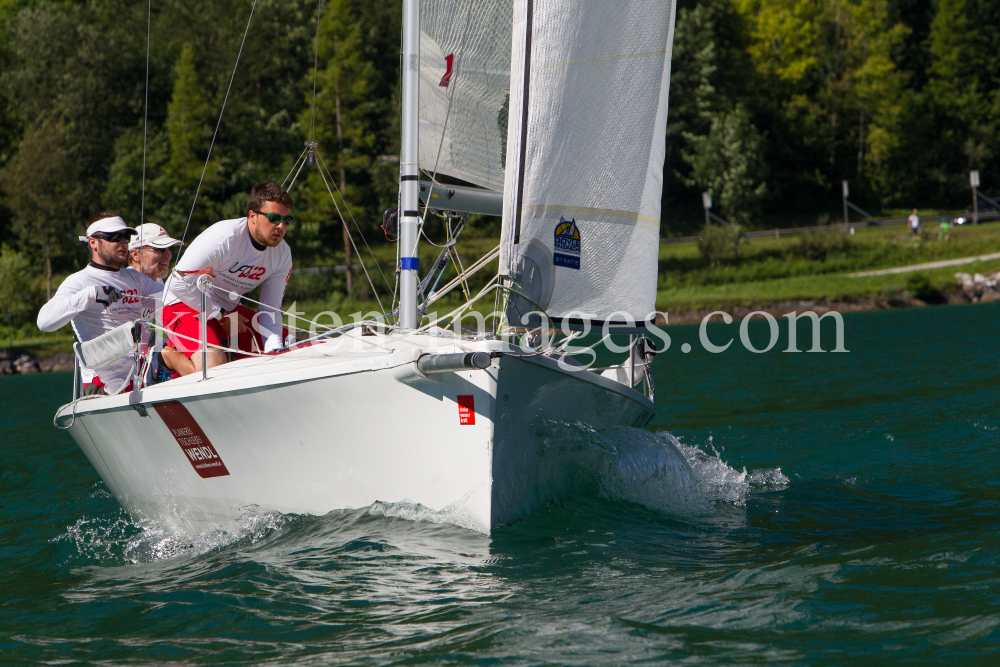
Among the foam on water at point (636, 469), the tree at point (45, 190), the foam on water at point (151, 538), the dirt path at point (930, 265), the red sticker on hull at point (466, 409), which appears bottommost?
the foam on water at point (151, 538)

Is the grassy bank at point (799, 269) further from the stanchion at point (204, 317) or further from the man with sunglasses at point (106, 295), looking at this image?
the stanchion at point (204, 317)

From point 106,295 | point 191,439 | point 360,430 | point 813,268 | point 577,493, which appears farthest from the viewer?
point 813,268

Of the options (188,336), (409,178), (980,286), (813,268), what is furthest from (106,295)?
(813,268)

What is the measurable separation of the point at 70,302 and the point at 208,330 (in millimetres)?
975

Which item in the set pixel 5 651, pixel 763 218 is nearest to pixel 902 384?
pixel 5 651

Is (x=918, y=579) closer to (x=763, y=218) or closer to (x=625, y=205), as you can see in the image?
(x=625, y=205)

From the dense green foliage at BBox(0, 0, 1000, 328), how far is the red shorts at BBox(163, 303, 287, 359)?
21.7m

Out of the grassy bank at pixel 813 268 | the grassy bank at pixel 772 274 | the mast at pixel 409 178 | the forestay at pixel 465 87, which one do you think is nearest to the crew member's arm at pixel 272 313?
the mast at pixel 409 178

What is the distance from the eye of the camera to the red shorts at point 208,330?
22.5 feet

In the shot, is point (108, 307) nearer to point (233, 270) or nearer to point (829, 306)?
point (233, 270)

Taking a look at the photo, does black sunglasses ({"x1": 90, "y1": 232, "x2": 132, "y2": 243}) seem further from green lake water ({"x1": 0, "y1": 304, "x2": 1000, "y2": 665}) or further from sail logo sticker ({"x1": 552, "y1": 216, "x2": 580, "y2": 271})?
sail logo sticker ({"x1": 552, "y1": 216, "x2": 580, "y2": 271})

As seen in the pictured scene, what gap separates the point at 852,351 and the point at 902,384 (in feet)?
19.5

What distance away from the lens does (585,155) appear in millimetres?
6289

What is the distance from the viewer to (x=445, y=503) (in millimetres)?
5750
